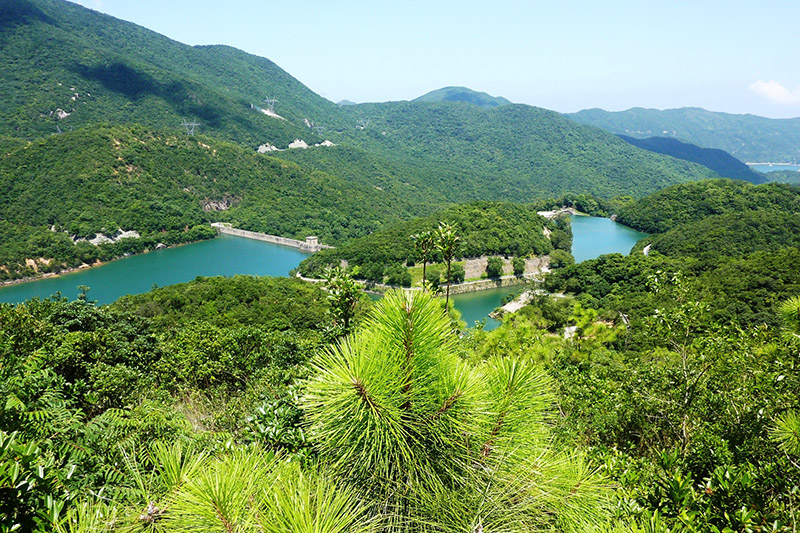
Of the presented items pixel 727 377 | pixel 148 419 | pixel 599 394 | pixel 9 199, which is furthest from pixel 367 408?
pixel 9 199

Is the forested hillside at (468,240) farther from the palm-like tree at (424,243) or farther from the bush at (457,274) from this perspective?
the palm-like tree at (424,243)

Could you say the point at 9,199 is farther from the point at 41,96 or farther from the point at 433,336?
Answer: the point at 433,336

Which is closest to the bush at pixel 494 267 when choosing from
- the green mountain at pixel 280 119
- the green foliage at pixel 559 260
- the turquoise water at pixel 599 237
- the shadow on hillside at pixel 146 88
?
the green foliage at pixel 559 260

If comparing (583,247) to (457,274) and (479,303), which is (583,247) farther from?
(479,303)

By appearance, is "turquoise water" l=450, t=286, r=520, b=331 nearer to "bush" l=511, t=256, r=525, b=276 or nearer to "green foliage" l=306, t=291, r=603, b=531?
"bush" l=511, t=256, r=525, b=276

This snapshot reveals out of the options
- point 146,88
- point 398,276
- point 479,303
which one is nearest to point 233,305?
point 398,276

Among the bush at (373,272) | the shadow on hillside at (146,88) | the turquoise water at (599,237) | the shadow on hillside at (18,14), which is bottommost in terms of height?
the bush at (373,272)
